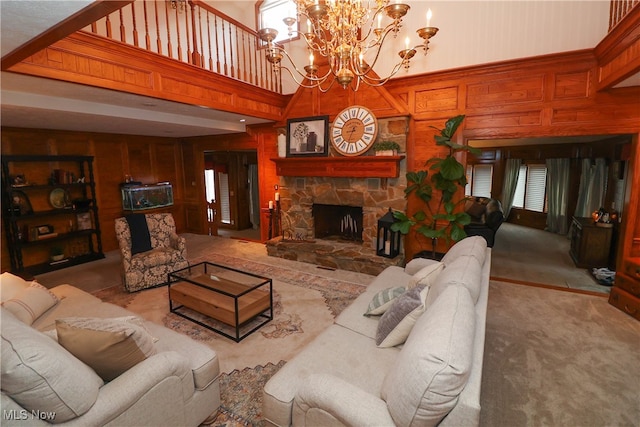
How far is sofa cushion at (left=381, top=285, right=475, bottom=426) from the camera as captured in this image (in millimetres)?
1134

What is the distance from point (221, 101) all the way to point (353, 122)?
1.89m

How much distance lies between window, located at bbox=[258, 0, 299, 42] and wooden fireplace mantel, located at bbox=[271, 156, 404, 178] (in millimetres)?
2279

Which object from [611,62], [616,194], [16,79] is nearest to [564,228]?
[616,194]

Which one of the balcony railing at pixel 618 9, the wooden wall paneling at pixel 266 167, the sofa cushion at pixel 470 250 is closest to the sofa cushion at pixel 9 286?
the sofa cushion at pixel 470 250

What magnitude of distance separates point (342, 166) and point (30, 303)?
373 centimetres

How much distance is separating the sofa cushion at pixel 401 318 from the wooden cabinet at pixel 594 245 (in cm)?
416

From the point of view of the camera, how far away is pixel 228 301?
2820 mm

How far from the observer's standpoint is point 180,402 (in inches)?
64.7

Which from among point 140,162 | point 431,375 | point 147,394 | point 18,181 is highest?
point 140,162

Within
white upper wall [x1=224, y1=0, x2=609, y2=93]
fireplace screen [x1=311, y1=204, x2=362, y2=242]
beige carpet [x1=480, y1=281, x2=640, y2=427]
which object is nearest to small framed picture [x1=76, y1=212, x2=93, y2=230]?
fireplace screen [x1=311, y1=204, x2=362, y2=242]

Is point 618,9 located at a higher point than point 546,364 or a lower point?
higher

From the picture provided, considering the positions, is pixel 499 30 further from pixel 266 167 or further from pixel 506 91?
pixel 266 167

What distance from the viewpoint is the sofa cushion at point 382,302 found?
7.30 feet

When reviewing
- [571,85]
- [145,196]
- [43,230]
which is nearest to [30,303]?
[43,230]
